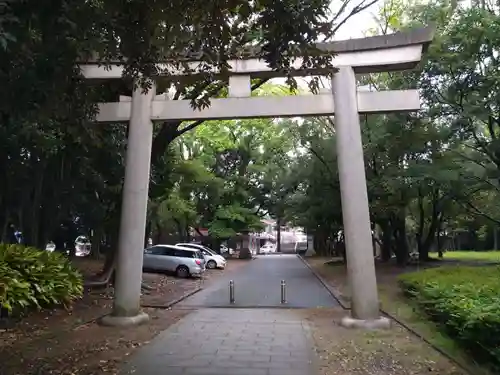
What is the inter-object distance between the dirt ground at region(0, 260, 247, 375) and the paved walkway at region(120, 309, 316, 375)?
0.38m

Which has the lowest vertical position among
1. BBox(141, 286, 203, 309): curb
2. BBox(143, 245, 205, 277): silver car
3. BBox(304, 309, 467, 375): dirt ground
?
BBox(304, 309, 467, 375): dirt ground

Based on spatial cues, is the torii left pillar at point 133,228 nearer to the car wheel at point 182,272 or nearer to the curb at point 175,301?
the curb at point 175,301

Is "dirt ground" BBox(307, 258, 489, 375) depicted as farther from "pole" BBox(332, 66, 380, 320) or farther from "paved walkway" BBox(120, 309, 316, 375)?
"pole" BBox(332, 66, 380, 320)

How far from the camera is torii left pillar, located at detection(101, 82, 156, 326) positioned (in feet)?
33.8

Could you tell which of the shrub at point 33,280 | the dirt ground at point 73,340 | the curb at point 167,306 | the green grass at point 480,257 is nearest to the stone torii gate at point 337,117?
the curb at point 167,306

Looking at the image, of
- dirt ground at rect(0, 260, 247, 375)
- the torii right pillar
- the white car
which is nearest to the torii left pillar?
dirt ground at rect(0, 260, 247, 375)

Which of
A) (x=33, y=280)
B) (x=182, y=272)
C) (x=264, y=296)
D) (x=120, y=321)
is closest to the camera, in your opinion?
(x=33, y=280)

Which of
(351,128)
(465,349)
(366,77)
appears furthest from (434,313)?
(366,77)

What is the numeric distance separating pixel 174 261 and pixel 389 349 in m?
16.9

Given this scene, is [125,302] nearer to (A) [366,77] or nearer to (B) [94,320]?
(B) [94,320]

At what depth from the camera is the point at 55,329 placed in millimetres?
→ 9625

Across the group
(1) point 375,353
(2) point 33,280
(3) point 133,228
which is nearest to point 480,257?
(1) point 375,353

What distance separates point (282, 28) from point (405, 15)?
42.7 ft

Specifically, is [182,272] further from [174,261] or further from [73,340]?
[73,340]
